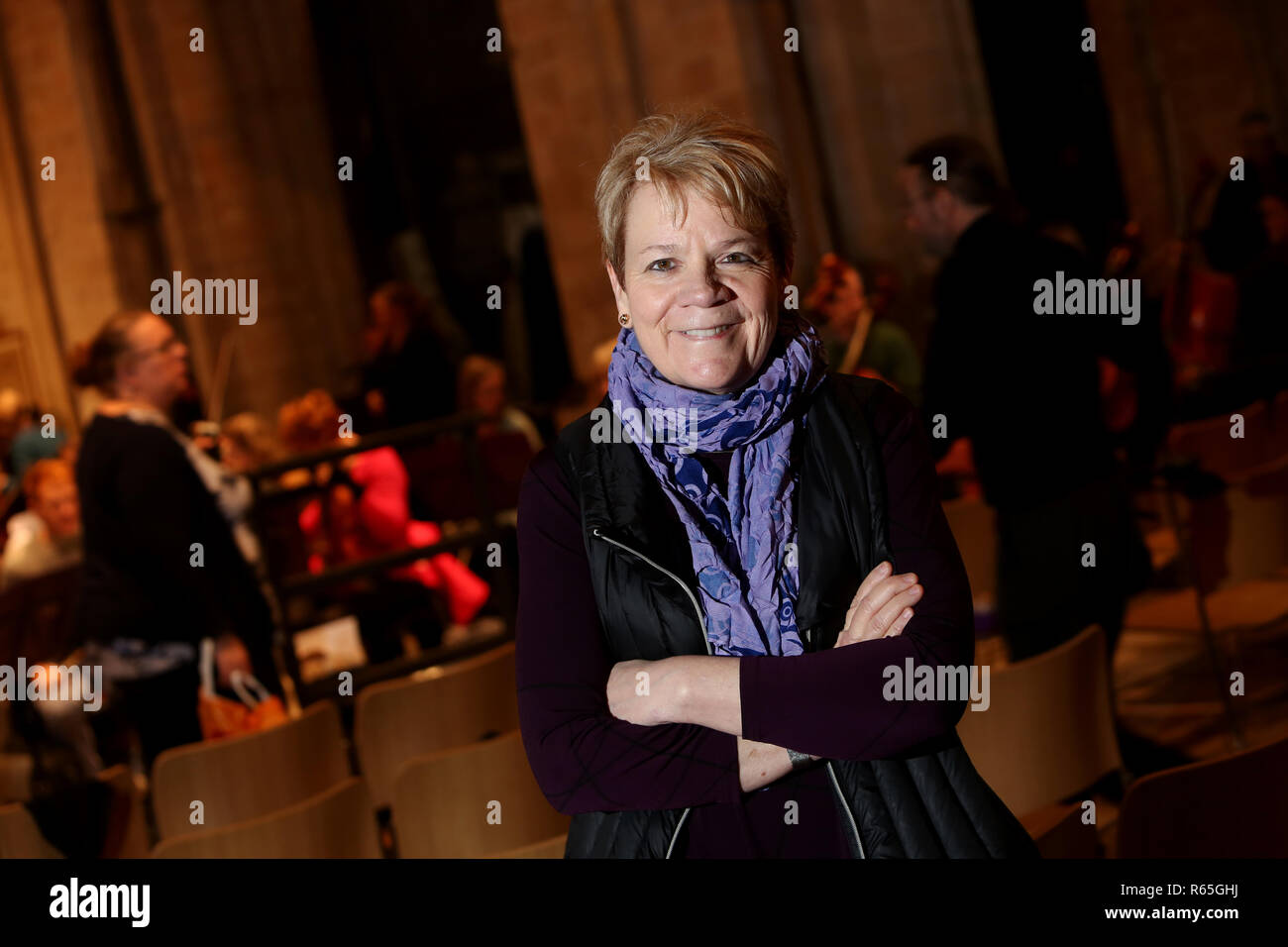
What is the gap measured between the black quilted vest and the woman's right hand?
0.16ft

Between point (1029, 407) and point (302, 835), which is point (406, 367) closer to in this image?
point (1029, 407)

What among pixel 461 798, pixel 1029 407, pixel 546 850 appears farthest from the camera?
pixel 1029 407

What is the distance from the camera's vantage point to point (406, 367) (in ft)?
23.7

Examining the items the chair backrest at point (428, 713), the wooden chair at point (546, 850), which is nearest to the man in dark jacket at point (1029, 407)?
the chair backrest at point (428, 713)

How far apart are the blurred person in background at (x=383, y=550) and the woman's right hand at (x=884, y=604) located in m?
4.06

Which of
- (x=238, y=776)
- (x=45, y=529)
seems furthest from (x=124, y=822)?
(x=45, y=529)

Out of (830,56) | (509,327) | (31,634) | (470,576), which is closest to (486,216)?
(509,327)

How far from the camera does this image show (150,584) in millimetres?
4027

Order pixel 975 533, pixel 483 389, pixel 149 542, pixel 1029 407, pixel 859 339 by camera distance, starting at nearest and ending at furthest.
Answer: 1. pixel 1029 407
2. pixel 149 542
3. pixel 975 533
4. pixel 859 339
5. pixel 483 389

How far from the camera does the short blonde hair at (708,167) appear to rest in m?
1.53

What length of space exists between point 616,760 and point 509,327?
10.7m

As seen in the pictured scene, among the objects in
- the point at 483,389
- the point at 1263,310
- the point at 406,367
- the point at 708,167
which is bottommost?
the point at 1263,310

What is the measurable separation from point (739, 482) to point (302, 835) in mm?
1585

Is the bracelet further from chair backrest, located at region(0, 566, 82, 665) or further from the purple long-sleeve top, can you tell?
chair backrest, located at region(0, 566, 82, 665)
